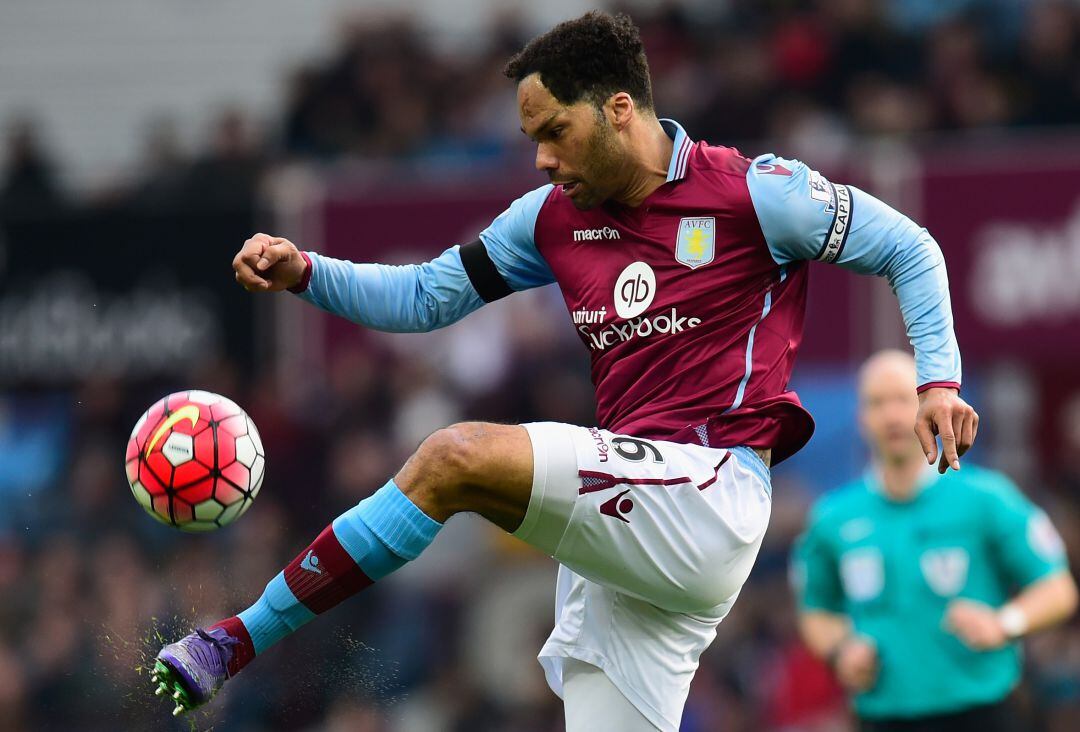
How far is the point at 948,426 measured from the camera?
4.83 m

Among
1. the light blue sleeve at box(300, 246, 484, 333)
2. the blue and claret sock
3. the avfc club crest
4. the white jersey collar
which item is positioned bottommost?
the blue and claret sock

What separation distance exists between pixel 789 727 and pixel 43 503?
5260mm

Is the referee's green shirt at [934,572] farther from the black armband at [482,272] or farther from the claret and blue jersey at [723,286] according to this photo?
the black armband at [482,272]

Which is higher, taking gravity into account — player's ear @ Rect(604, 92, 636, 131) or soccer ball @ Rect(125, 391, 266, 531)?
player's ear @ Rect(604, 92, 636, 131)

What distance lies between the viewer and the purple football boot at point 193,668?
4.61m

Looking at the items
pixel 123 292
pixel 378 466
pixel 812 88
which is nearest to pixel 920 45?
pixel 812 88

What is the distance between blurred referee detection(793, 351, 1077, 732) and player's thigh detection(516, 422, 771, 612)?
213 cm

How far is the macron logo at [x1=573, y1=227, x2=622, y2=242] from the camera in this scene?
5.25 m

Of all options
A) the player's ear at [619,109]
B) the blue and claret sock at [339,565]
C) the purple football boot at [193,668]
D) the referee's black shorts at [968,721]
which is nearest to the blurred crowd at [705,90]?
the referee's black shorts at [968,721]

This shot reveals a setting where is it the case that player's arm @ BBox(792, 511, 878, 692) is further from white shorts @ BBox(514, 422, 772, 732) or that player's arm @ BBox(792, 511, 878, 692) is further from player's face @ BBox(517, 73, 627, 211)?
player's face @ BBox(517, 73, 627, 211)

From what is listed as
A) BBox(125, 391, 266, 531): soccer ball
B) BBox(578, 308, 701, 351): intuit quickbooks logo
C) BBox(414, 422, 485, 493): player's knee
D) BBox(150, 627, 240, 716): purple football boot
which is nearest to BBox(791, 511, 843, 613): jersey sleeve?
BBox(578, 308, 701, 351): intuit quickbooks logo

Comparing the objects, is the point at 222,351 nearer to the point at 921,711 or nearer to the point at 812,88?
the point at 812,88

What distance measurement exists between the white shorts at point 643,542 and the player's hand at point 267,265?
0.96m

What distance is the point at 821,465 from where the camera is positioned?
10.4 metres
